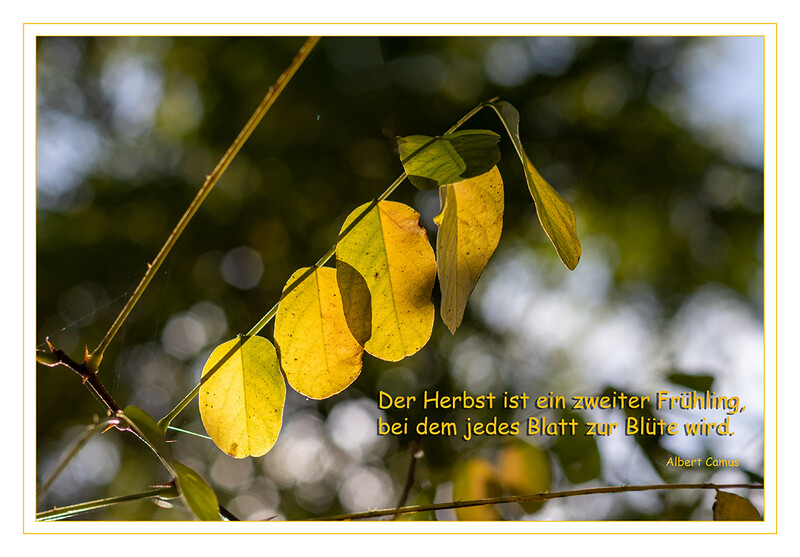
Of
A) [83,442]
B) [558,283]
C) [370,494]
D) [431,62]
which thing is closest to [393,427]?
[83,442]

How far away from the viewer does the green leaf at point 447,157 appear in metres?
0.24

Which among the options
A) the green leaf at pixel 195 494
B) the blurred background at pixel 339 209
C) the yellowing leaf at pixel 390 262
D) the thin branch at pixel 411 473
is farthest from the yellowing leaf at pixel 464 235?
the blurred background at pixel 339 209

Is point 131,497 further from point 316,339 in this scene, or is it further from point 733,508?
point 733,508

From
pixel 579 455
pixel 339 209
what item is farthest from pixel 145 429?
pixel 339 209

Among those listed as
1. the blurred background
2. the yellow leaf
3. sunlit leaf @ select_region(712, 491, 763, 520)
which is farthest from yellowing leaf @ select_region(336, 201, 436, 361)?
the blurred background

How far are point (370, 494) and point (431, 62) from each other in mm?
1188

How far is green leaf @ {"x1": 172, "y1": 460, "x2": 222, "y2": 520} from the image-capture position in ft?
0.76

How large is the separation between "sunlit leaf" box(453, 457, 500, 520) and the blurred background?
837 millimetres

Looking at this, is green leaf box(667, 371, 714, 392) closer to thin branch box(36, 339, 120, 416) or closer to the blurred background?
thin branch box(36, 339, 120, 416)

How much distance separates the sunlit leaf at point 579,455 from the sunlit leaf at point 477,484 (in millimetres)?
70

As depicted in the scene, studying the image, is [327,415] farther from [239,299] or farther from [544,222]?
[544,222]

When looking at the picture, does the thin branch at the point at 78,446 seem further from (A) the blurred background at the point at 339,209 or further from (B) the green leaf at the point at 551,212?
(A) the blurred background at the point at 339,209

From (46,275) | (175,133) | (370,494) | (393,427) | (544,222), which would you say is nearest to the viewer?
(544,222)

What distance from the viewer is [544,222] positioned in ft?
0.79
